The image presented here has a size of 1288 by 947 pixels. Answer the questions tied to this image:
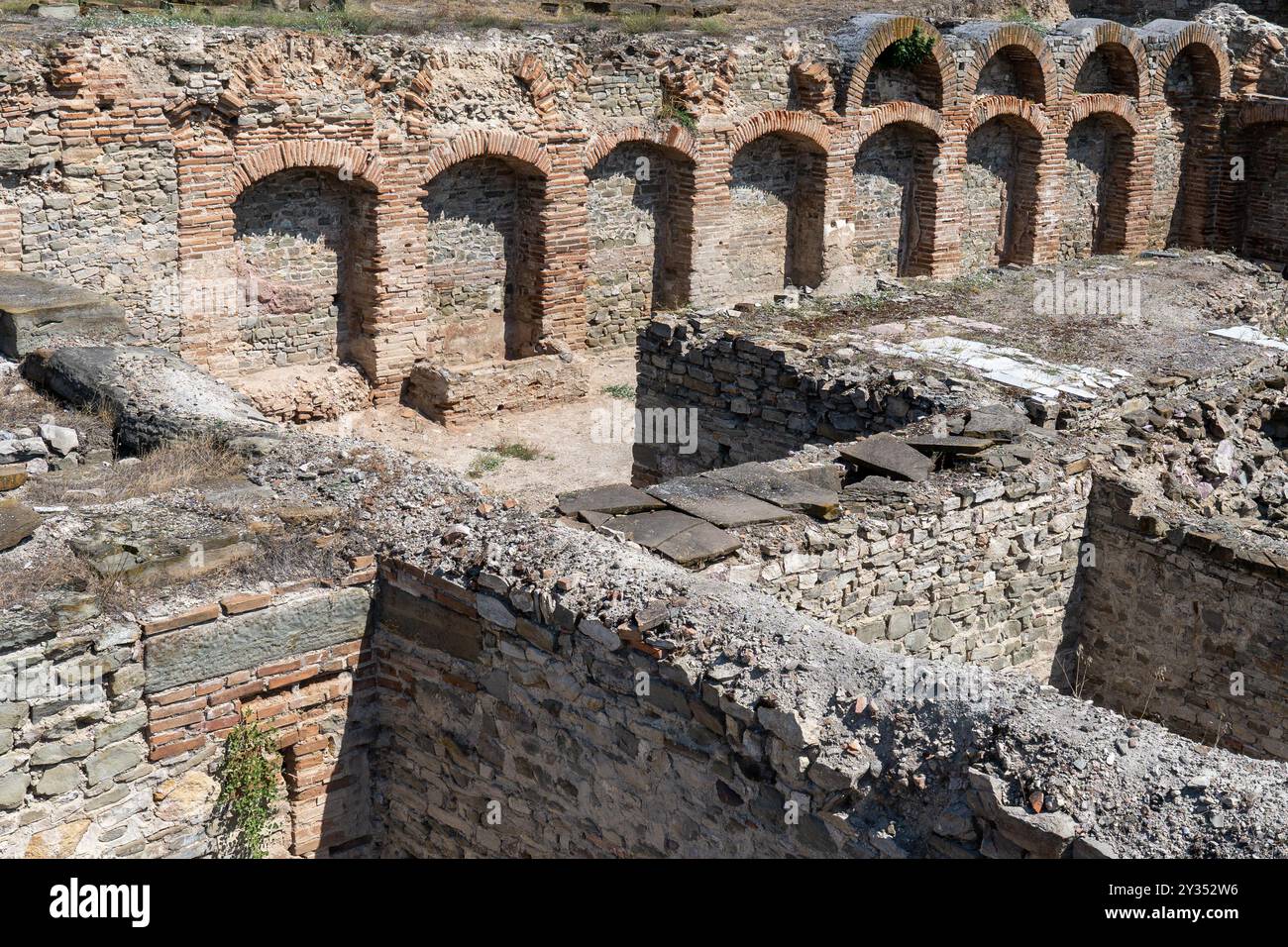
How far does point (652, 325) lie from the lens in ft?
38.4

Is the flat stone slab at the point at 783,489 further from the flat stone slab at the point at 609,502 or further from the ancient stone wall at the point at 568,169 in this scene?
the ancient stone wall at the point at 568,169

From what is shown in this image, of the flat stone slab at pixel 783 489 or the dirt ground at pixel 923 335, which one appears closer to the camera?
the flat stone slab at pixel 783 489

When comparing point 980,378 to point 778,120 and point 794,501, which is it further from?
point 778,120

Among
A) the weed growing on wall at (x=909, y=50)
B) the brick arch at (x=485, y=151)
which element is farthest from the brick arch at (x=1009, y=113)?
the brick arch at (x=485, y=151)

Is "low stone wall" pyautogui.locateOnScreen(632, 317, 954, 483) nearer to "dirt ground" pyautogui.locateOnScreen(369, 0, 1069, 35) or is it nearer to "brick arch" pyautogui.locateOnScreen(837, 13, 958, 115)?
"dirt ground" pyautogui.locateOnScreen(369, 0, 1069, 35)

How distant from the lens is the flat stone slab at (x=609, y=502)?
7.61 metres

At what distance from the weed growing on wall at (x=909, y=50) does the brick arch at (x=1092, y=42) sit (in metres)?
2.72

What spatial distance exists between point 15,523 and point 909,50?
14.2m

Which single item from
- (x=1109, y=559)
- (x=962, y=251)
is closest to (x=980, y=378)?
(x=1109, y=559)

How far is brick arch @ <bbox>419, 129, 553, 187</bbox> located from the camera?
1506 centimetres

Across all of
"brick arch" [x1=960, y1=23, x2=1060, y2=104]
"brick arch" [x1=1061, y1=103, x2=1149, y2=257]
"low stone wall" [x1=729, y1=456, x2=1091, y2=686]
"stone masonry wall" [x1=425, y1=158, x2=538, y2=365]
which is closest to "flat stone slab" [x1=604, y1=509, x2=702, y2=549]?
"low stone wall" [x1=729, y1=456, x2=1091, y2=686]

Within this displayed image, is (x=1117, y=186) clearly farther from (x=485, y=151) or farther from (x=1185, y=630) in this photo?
(x=1185, y=630)

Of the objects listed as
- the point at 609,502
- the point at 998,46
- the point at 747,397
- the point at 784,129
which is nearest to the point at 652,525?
the point at 609,502

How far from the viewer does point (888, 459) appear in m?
8.66
